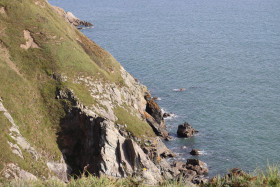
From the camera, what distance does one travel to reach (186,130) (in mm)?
77812

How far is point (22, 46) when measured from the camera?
6047 centimetres

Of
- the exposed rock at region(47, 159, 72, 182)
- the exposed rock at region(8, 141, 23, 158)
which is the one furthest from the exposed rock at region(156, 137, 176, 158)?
the exposed rock at region(8, 141, 23, 158)

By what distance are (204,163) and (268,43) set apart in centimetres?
8949

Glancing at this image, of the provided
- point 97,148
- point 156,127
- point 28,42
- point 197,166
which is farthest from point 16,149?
point 156,127

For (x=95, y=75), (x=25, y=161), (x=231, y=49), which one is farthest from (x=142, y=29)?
(x=25, y=161)

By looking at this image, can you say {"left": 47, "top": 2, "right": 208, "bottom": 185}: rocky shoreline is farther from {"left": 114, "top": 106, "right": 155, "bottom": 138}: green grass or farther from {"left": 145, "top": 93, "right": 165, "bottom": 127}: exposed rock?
{"left": 145, "top": 93, "right": 165, "bottom": 127}: exposed rock

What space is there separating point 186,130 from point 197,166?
14.0m

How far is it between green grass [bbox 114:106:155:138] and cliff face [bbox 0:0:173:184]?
191mm

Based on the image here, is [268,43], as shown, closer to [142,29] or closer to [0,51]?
[142,29]

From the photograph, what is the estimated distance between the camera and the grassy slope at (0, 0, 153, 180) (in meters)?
48.3

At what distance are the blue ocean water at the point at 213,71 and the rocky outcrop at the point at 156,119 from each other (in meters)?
2.58

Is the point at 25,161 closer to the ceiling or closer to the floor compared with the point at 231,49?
closer to the floor

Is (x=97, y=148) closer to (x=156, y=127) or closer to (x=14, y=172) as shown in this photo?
(x=14, y=172)

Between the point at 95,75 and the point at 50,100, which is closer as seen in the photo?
the point at 50,100
